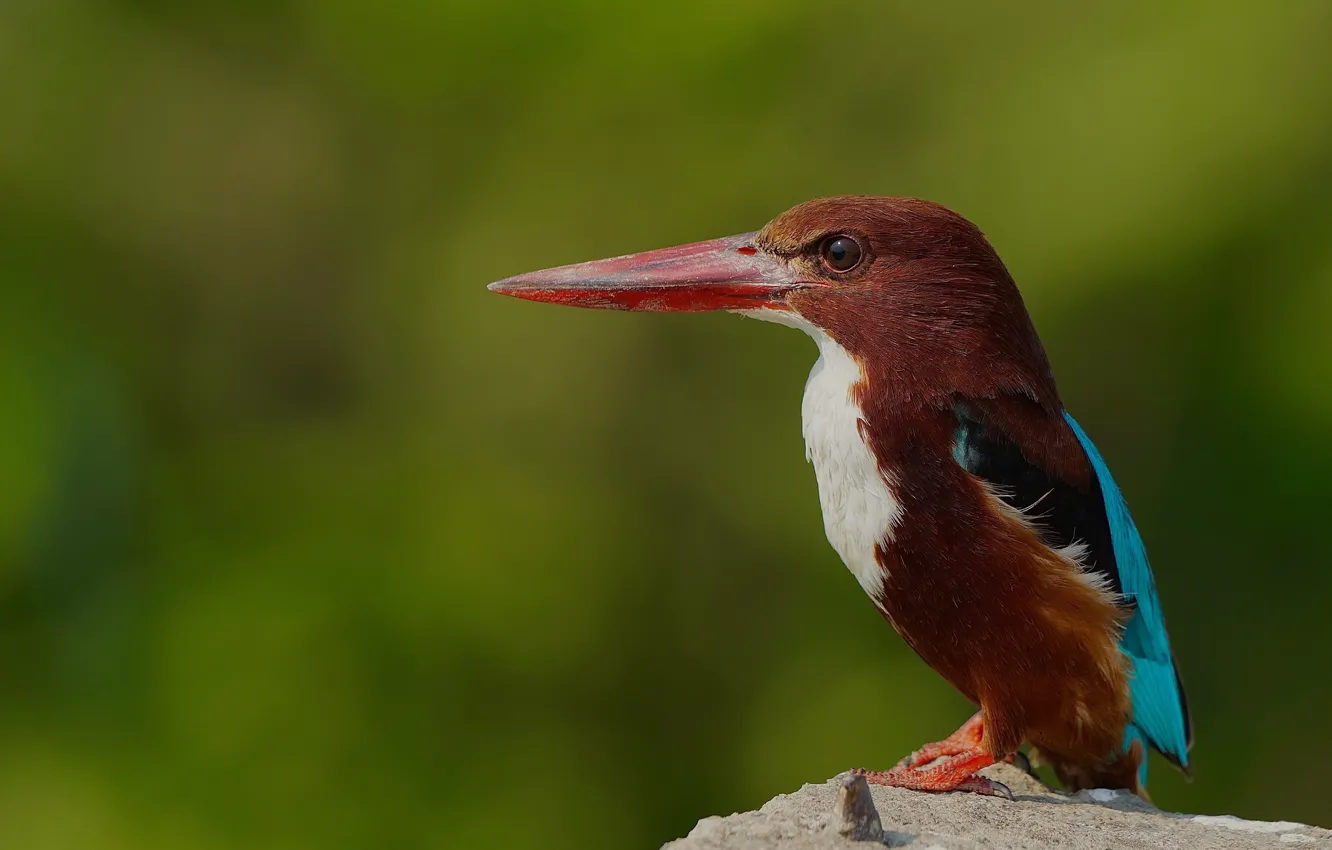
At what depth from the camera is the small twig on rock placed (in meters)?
2.20

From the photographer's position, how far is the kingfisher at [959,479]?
2697 mm

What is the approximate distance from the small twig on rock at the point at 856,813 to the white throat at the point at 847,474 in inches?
23.6

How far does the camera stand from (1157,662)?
3.04 metres

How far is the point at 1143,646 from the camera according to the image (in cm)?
298

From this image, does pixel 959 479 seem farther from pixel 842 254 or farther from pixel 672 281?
pixel 672 281

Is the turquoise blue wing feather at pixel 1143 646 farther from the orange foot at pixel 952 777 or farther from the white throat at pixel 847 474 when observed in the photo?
the white throat at pixel 847 474

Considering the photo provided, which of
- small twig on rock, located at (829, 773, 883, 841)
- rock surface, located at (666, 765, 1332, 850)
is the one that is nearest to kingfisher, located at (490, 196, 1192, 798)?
rock surface, located at (666, 765, 1332, 850)

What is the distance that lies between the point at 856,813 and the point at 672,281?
128 centimetres

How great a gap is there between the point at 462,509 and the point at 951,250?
3291 mm

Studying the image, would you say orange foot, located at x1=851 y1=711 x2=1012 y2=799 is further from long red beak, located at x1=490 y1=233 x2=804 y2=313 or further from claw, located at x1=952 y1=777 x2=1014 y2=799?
long red beak, located at x1=490 y1=233 x2=804 y2=313

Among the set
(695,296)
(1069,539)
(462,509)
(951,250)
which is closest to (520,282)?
(695,296)

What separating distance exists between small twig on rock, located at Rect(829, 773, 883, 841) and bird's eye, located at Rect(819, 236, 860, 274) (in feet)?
3.56

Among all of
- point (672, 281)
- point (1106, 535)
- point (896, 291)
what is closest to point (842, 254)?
point (896, 291)

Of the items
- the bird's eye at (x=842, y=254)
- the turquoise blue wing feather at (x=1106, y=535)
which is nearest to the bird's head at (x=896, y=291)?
the bird's eye at (x=842, y=254)
